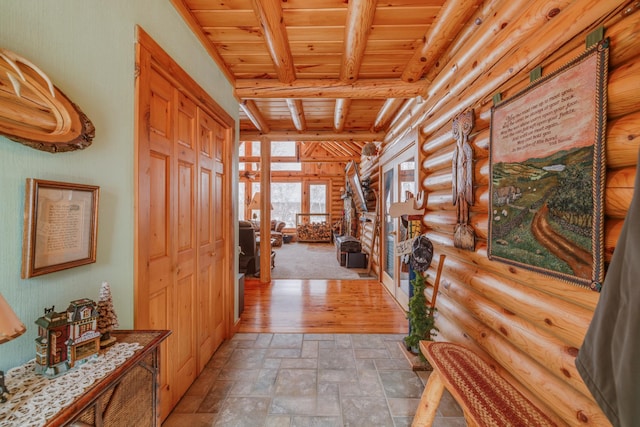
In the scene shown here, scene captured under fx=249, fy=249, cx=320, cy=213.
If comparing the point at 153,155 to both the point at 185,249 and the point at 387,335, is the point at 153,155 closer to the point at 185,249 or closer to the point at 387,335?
the point at 185,249

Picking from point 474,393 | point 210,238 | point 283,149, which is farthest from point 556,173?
point 283,149

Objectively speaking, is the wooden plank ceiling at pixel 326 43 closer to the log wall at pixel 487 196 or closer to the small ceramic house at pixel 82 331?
the log wall at pixel 487 196

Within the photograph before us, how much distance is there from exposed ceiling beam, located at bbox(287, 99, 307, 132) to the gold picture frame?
2908 mm

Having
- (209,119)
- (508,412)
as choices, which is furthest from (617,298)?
(209,119)

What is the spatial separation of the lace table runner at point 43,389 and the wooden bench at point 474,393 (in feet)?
5.04

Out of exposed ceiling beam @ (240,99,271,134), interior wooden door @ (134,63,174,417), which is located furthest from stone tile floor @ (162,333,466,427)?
exposed ceiling beam @ (240,99,271,134)

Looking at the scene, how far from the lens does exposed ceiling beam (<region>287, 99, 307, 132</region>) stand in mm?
3597

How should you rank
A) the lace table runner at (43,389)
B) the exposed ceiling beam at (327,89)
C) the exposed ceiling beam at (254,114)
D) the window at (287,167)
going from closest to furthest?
the lace table runner at (43,389) < the exposed ceiling beam at (327,89) < the exposed ceiling beam at (254,114) < the window at (287,167)

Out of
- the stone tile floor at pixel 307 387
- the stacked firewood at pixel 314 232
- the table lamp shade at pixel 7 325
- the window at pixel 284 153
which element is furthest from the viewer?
the window at pixel 284 153

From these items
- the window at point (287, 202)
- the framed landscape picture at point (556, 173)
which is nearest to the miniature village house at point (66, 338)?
the framed landscape picture at point (556, 173)

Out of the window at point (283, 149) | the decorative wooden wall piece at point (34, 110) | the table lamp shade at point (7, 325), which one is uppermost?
the window at point (283, 149)

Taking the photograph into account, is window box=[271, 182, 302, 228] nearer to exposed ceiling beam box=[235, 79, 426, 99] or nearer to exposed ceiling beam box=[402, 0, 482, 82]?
exposed ceiling beam box=[235, 79, 426, 99]

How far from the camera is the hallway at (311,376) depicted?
5.86ft

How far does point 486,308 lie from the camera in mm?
1713
